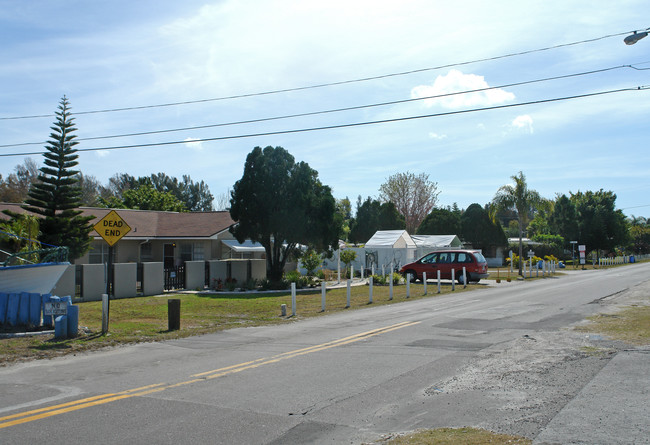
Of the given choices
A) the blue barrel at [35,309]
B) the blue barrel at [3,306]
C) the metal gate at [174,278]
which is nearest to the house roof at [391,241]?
the metal gate at [174,278]

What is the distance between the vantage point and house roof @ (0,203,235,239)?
1161 inches

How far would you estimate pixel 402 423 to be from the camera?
5.88 meters

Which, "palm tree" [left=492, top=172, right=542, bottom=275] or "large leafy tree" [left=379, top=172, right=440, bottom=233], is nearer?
"palm tree" [left=492, top=172, right=542, bottom=275]

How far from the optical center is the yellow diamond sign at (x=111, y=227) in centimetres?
1311

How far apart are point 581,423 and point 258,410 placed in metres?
3.49

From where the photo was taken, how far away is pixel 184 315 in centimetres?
1636

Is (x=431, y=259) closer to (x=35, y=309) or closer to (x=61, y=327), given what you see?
(x=35, y=309)

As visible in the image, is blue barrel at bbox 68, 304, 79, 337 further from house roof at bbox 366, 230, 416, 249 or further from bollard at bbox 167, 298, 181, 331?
house roof at bbox 366, 230, 416, 249

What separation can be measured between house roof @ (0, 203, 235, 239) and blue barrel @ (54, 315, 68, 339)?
16966 mm

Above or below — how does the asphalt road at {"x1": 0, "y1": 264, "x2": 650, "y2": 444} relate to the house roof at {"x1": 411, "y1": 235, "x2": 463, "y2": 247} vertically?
below

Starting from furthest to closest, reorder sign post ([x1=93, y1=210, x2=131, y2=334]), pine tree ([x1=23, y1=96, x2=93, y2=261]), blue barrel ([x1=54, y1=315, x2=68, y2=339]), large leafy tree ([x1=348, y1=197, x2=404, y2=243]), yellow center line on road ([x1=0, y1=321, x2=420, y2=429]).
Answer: large leafy tree ([x1=348, y1=197, x2=404, y2=243]) → pine tree ([x1=23, y1=96, x2=93, y2=261]) → sign post ([x1=93, y1=210, x2=131, y2=334]) → blue barrel ([x1=54, y1=315, x2=68, y2=339]) → yellow center line on road ([x1=0, y1=321, x2=420, y2=429])

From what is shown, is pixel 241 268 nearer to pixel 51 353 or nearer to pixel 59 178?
pixel 59 178

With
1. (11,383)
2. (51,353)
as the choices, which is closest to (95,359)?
(51,353)

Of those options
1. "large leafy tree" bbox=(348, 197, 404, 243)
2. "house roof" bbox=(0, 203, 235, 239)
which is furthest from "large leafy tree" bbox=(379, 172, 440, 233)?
"house roof" bbox=(0, 203, 235, 239)
